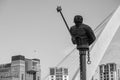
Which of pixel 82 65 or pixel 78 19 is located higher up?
pixel 78 19

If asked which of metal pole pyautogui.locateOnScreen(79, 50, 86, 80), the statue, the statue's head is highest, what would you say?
the statue's head

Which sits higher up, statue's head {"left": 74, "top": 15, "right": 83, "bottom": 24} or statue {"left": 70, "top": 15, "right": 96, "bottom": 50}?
statue's head {"left": 74, "top": 15, "right": 83, "bottom": 24}

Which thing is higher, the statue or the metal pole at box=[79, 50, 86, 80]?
the statue

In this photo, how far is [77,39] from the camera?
6016mm

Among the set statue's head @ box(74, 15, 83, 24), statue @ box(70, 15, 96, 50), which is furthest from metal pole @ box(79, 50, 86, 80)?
statue's head @ box(74, 15, 83, 24)

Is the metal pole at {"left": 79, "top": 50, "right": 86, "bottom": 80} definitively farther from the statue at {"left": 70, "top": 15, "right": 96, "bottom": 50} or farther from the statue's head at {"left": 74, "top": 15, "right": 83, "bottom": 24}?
the statue's head at {"left": 74, "top": 15, "right": 83, "bottom": 24}

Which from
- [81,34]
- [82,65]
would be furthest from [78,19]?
[82,65]

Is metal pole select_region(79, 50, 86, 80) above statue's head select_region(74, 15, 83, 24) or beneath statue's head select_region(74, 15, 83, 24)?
beneath

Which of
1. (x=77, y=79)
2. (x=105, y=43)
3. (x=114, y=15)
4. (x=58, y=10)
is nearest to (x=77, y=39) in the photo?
(x=58, y=10)

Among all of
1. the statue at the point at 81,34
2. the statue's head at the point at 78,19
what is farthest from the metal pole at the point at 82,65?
the statue's head at the point at 78,19

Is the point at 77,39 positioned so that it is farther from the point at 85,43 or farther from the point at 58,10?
the point at 58,10

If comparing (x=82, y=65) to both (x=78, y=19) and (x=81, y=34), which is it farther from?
(x=78, y=19)

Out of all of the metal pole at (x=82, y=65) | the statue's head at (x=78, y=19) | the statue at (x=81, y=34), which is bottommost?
the metal pole at (x=82, y=65)

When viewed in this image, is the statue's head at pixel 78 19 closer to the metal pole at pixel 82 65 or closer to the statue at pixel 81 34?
the statue at pixel 81 34
